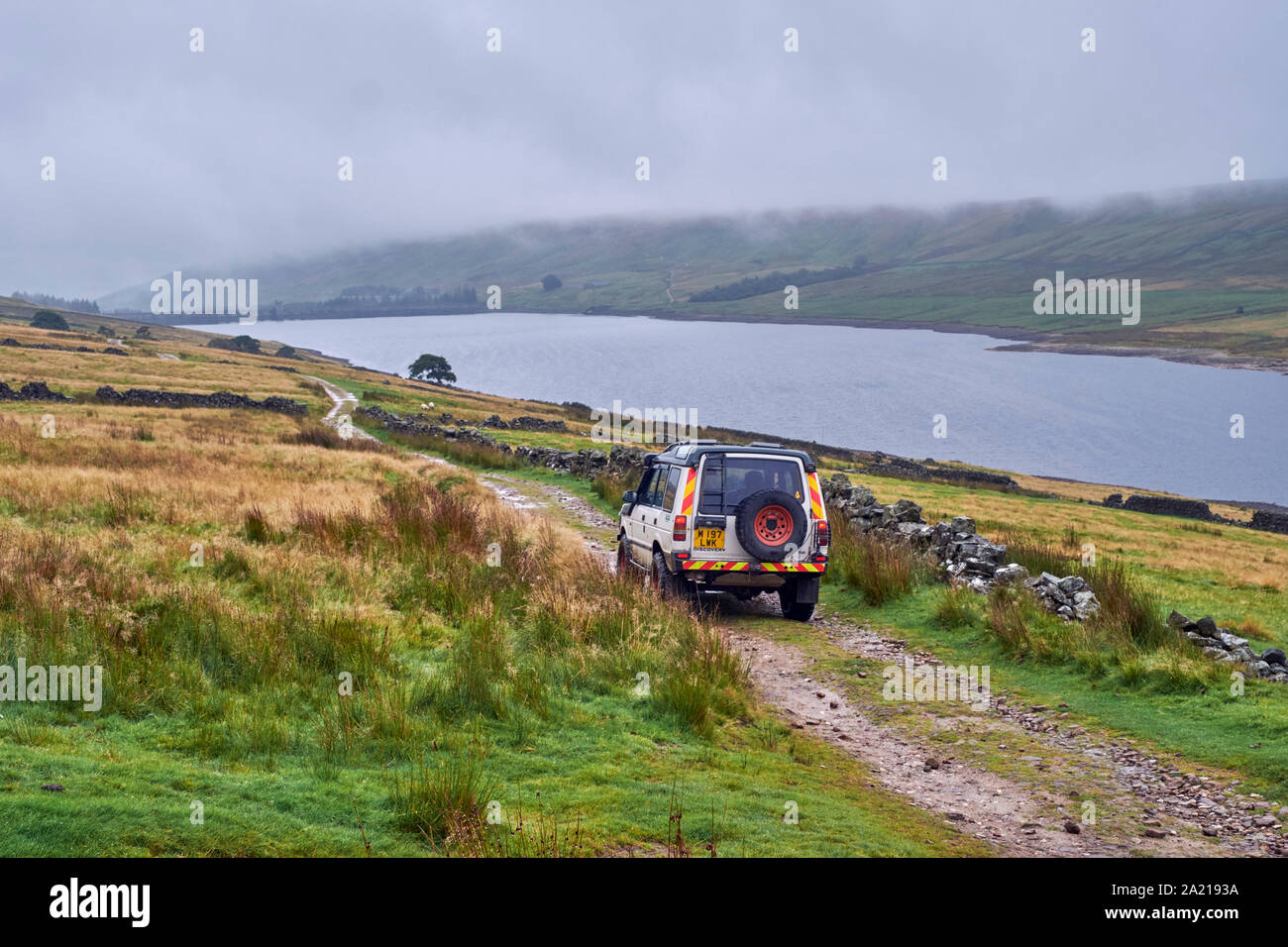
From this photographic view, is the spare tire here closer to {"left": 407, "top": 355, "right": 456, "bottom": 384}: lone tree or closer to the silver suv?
the silver suv

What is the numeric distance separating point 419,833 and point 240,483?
17059mm

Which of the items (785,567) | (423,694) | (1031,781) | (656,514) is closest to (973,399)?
(656,514)

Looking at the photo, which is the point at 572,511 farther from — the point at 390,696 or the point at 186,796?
the point at 186,796

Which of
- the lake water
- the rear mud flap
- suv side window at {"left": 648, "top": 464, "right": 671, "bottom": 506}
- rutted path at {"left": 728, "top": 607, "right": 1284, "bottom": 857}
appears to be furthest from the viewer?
the lake water

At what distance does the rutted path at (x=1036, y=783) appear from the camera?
6586 mm

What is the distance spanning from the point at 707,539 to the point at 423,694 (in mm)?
6013

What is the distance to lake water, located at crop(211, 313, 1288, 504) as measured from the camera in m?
91.0

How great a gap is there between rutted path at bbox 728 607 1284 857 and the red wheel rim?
2511mm

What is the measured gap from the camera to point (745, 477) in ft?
44.6

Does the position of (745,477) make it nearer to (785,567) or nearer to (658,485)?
(785,567)

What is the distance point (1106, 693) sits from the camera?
10.0m

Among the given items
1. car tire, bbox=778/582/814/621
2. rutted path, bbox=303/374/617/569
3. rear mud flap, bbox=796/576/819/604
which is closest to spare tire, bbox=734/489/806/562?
rear mud flap, bbox=796/576/819/604

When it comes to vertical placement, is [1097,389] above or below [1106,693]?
above

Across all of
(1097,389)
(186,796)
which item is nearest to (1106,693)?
(186,796)
